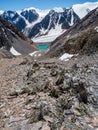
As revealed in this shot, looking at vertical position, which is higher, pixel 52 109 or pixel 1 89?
pixel 1 89

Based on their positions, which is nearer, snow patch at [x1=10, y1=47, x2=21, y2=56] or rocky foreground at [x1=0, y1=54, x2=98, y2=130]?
rocky foreground at [x1=0, y1=54, x2=98, y2=130]

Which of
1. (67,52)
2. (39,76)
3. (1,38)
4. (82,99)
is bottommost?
(82,99)

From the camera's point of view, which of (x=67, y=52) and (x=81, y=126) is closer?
(x=81, y=126)

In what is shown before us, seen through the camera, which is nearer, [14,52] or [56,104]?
[56,104]

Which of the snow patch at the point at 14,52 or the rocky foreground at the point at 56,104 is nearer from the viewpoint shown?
the rocky foreground at the point at 56,104

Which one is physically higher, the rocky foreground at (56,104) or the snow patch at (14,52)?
the snow patch at (14,52)

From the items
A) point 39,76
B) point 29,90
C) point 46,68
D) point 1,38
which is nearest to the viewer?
point 29,90

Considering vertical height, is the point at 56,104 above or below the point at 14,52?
below

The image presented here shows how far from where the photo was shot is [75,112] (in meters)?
14.9

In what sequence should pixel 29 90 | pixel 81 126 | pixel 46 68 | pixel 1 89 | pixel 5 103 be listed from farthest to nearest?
pixel 46 68
pixel 1 89
pixel 29 90
pixel 5 103
pixel 81 126

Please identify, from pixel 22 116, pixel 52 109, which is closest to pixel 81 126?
pixel 52 109

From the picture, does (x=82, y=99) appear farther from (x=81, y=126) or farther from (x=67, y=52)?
(x=67, y=52)

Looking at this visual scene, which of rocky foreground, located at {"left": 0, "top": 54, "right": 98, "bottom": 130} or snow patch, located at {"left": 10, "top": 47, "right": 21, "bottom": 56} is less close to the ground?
snow patch, located at {"left": 10, "top": 47, "right": 21, "bottom": 56}

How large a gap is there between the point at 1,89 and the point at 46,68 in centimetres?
730
